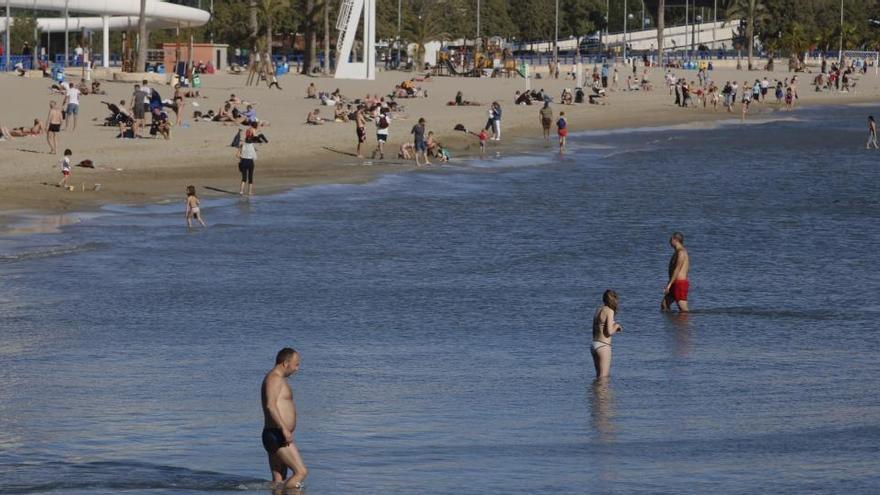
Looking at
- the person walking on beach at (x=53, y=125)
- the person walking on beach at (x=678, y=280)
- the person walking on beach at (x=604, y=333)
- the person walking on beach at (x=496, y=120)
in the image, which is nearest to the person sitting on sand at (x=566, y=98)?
the person walking on beach at (x=496, y=120)

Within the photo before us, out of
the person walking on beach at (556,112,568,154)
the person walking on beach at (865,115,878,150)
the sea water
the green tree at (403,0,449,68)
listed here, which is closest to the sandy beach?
the person walking on beach at (556,112,568,154)

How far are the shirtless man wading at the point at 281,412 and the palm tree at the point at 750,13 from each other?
11952 cm

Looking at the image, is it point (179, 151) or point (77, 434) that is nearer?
point (77, 434)

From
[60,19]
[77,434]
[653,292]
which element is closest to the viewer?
[77,434]

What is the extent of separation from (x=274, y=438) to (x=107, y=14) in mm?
75967

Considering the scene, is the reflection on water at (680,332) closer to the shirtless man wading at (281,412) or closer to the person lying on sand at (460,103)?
the shirtless man wading at (281,412)

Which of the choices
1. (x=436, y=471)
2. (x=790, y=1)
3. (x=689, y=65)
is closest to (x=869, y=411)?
(x=436, y=471)

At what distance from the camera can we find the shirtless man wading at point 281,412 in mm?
12477

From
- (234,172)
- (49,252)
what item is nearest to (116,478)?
(49,252)

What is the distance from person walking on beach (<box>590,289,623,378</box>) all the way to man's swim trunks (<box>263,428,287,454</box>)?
667 cm

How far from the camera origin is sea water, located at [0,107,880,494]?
1487 cm

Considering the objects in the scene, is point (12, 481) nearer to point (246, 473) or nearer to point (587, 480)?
point (246, 473)

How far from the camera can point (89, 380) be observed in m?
18.6

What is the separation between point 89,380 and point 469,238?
15738 millimetres
